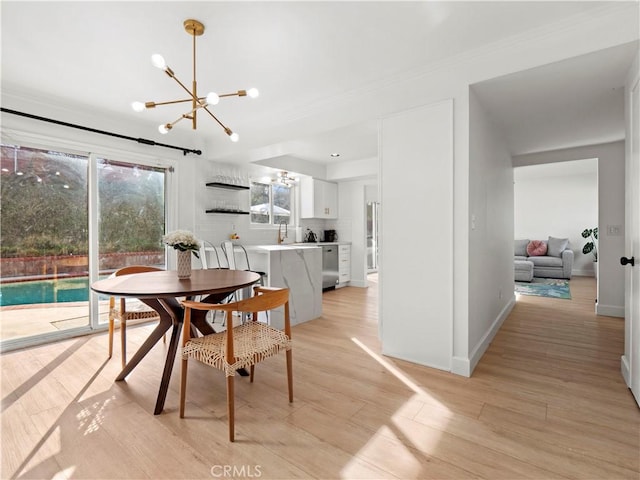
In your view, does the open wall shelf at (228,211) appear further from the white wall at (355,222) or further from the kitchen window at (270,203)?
the white wall at (355,222)

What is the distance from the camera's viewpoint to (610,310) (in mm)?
4082

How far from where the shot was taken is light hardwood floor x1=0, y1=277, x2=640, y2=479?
1.50 m

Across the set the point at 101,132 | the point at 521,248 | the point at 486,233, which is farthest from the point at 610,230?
the point at 101,132

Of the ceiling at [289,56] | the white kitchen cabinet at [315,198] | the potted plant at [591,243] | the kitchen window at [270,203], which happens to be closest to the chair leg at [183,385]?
the ceiling at [289,56]

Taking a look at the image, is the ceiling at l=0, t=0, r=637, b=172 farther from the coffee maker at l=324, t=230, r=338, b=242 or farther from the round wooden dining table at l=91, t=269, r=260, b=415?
the coffee maker at l=324, t=230, r=338, b=242

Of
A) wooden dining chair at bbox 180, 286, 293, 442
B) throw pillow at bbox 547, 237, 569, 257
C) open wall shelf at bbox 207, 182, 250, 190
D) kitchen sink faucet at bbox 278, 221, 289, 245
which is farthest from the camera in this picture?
throw pillow at bbox 547, 237, 569, 257

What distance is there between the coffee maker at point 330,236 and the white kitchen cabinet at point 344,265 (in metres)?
0.39

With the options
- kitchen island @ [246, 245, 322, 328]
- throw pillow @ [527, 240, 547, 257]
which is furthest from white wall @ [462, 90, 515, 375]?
throw pillow @ [527, 240, 547, 257]

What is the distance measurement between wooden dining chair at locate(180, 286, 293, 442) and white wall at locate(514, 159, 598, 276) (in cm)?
719

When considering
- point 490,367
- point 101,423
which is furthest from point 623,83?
point 101,423

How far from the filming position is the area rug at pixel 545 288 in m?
5.42

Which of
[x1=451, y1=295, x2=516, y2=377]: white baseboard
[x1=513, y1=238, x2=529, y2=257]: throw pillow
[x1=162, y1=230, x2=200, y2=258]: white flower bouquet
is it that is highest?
[x1=162, y1=230, x2=200, y2=258]: white flower bouquet

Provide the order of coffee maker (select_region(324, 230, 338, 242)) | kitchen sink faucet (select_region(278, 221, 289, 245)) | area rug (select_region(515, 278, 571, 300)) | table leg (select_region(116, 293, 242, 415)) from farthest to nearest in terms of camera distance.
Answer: coffee maker (select_region(324, 230, 338, 242))
kitchen sink faucet (select_region(278, 221, 289, 245))
area rug (select_region(515, 278, 571, 300))
table leg (select_region(116, 293, 242, 415))

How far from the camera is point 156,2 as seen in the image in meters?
1.88
